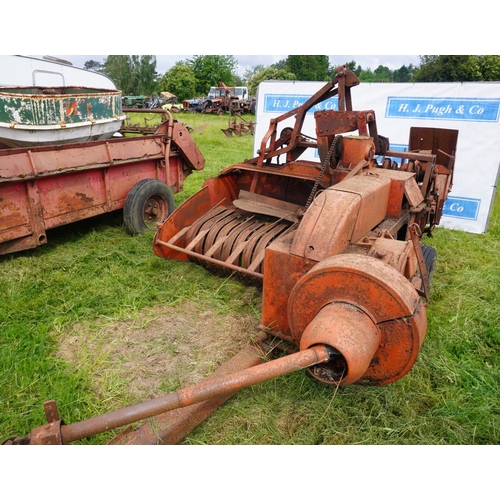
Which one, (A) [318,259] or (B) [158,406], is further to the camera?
(A) [318,259]

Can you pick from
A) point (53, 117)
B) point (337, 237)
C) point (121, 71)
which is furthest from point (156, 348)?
point (121, 71)

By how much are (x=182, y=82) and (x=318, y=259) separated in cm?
3624

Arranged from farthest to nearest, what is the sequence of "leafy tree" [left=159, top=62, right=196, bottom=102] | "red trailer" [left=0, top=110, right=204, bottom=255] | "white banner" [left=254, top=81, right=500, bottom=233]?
"leafy tree" [left=159, top=62, right=196, bottom=102] < "white banner" [left=254, top=81, right=500, bottom=233] < "red trailer" [left=0, top=110, right=204, bottom=255]

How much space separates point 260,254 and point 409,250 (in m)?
1.47

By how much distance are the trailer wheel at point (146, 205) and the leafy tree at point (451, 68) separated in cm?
2058

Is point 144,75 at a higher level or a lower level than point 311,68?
lower

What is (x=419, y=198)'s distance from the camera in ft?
12.4

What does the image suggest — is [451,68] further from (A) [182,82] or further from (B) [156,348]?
(B) [156,348]

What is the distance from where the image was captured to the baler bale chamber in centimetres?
189

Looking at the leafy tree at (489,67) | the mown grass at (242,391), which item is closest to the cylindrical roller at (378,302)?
the mown grass at (242,391)

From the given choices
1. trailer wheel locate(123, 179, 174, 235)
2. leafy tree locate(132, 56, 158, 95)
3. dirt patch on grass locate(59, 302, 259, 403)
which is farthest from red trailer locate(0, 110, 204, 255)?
leafy tree locate(132, 56, 158, 95)

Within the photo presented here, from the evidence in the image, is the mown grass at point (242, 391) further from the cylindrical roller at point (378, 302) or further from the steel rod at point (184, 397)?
the steel rod at point (184, 397)

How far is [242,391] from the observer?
8.99 ft

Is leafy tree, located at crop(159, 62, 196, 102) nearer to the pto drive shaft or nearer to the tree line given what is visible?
the tree line
